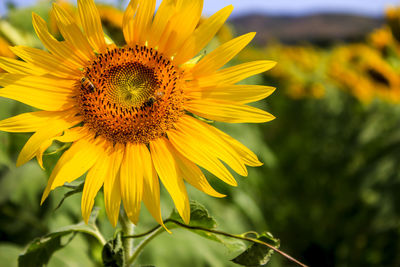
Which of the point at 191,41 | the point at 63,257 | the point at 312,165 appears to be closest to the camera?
the point at 191,41

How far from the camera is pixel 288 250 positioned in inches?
173

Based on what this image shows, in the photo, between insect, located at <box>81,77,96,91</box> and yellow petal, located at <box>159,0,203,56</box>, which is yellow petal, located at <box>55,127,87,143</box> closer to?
insect, located at <box>81,77,96,91</box>

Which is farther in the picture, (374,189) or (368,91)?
(368,91)

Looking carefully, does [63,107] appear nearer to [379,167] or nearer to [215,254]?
[215,254]

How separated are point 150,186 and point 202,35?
0.42m

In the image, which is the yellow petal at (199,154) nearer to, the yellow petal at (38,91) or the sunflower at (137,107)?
the sunflower at (137,107)

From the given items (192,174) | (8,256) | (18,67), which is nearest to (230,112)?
(192,174)

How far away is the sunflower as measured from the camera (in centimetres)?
100

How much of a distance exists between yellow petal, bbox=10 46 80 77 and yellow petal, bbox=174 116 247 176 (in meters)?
0.34

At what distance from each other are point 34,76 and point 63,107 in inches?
4.5

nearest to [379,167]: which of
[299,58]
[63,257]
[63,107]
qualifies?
[63,257]

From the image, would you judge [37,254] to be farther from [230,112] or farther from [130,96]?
[230,112]

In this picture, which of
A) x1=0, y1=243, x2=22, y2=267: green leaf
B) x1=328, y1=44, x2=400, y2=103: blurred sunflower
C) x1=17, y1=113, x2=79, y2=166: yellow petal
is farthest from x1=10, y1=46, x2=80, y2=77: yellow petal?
x1=328, y1=44, x2=400, y2=103: blurred sunflower

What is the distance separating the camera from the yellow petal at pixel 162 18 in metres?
1.07
